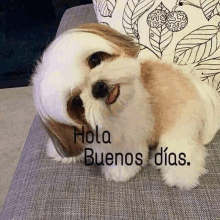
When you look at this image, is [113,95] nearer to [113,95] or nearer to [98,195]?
[113,95]

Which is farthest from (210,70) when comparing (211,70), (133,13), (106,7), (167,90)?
(106,7)

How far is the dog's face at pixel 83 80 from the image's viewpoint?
0.62m

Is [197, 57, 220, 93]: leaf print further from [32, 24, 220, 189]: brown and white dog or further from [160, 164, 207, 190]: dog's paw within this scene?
[160, 164, 207, 190]: dog's paw

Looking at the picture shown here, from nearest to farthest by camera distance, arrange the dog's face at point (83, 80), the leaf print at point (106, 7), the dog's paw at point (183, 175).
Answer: the dog's face at point (83, 80) < the dog's paw at point (183, 175) < the leaf print at point (106, 7)

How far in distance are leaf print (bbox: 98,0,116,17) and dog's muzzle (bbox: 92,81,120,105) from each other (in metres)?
0.36

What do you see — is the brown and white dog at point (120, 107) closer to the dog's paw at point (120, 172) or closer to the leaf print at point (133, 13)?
the dog's paw at point (120, 172)

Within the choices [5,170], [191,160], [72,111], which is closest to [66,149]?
[72,111]

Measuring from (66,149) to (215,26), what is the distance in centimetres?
63

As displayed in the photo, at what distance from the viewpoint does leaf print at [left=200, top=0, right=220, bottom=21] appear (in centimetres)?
80

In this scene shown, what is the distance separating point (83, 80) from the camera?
635 mm

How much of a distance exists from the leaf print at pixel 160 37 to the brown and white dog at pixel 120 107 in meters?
0.07

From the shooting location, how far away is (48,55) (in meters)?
0.65

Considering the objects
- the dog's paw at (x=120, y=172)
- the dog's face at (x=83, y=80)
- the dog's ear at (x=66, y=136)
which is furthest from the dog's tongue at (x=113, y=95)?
the dog's paw at (x=120, y=172)

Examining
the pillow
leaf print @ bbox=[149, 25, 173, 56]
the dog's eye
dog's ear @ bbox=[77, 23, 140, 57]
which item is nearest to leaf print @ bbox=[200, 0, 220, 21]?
the pillow
